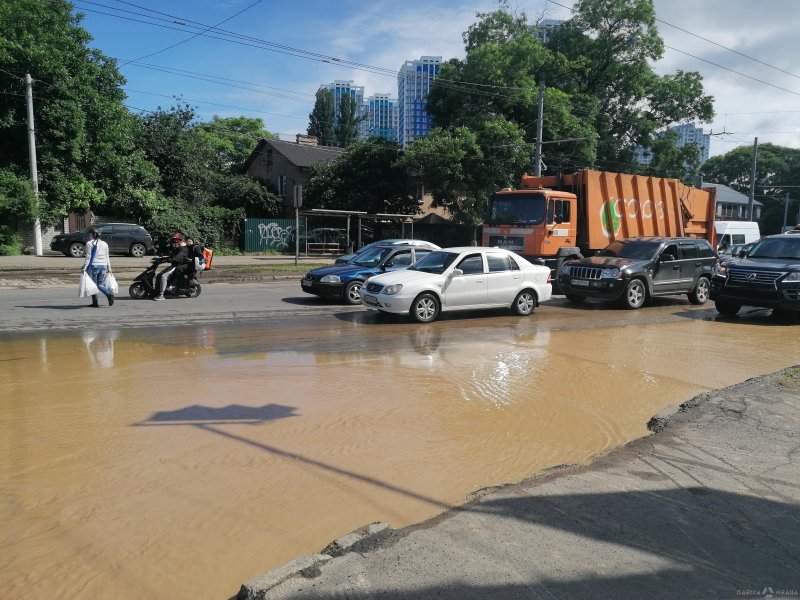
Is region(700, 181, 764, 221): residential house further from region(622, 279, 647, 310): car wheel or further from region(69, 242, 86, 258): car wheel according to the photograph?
region(69, 242, 86, 258): car wheel

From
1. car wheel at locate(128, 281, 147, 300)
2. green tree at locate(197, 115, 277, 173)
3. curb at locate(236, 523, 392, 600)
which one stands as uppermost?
green tree at locate(197, 115, 277, 173)

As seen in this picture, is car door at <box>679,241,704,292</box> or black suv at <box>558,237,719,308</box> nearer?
black suv at <box>558,237,719,308</box>

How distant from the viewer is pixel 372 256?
15.4 m

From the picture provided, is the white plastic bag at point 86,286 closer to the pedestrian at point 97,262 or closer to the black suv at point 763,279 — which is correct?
the pedestrian at point 97,262

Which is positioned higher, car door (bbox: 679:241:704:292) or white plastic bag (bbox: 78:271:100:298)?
car door (bbox: 679:241:704:292)

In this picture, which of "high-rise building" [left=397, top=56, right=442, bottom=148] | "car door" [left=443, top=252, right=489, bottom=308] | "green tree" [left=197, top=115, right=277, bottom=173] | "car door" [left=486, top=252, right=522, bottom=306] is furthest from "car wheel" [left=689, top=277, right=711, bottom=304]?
"green tree" [left=197, top=115, right=277, bottom=173]

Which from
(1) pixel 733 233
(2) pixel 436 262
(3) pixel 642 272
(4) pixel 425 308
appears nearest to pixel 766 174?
(1) pixel 733 233

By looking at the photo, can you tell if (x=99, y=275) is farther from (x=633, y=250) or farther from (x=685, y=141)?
(x=685, y=141)

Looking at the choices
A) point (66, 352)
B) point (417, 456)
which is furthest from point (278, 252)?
point (417, 456)

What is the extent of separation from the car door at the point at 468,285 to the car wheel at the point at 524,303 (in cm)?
A: 90

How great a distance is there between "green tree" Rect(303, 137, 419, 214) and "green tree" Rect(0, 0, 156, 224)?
11.0 metres

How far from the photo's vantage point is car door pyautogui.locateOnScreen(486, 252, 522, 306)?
1280cm

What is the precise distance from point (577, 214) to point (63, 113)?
76.5 feet

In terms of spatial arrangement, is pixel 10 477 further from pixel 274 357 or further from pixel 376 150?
pixel 376 150
